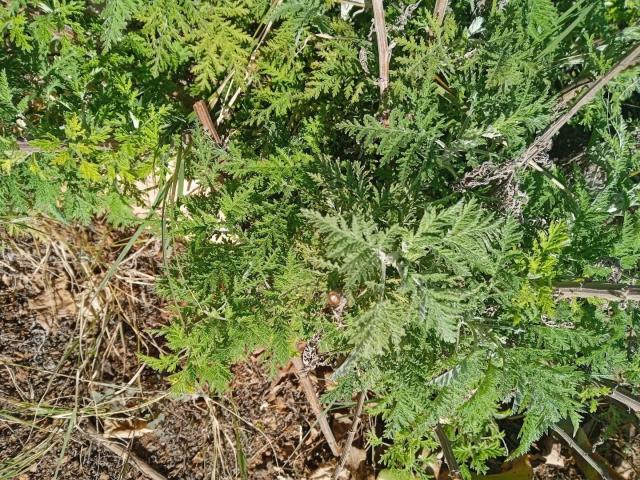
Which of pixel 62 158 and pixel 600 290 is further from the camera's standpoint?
pixel 62 158

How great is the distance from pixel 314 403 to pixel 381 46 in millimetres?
1927

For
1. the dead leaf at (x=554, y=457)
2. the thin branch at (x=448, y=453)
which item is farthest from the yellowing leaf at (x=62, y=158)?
the dead leaf at (x=554, y=457)

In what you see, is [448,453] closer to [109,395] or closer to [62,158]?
[109,395]

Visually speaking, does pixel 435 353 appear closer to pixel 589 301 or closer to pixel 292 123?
pixel 589 301

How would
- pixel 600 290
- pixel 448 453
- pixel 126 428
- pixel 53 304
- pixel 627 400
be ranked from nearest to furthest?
1. pixel 600 290
2. pixel 627 400
3. pixel 448 453
4. pixel 126 428
5. pixel 53 304

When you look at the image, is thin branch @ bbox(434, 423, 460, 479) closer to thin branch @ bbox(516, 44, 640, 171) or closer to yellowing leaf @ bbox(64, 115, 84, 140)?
thin branch @ bbox(516, 44, 640, 171)

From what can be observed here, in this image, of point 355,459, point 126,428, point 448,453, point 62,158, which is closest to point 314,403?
point 355,459

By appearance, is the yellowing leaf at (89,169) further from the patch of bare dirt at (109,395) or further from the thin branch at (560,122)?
the thin branch at (560,122)

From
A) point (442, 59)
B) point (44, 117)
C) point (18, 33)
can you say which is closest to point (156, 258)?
point (44, 117)

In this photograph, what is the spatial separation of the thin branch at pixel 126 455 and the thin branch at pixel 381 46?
2432 mm

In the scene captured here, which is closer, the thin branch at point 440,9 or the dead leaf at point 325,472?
the thin branch at point 440,9

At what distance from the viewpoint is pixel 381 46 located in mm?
2480

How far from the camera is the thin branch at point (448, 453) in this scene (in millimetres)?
2882

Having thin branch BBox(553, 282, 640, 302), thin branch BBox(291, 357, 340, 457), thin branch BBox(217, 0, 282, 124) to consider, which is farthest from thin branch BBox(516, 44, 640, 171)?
thin branch BBox(291, 357, 340, 457)
